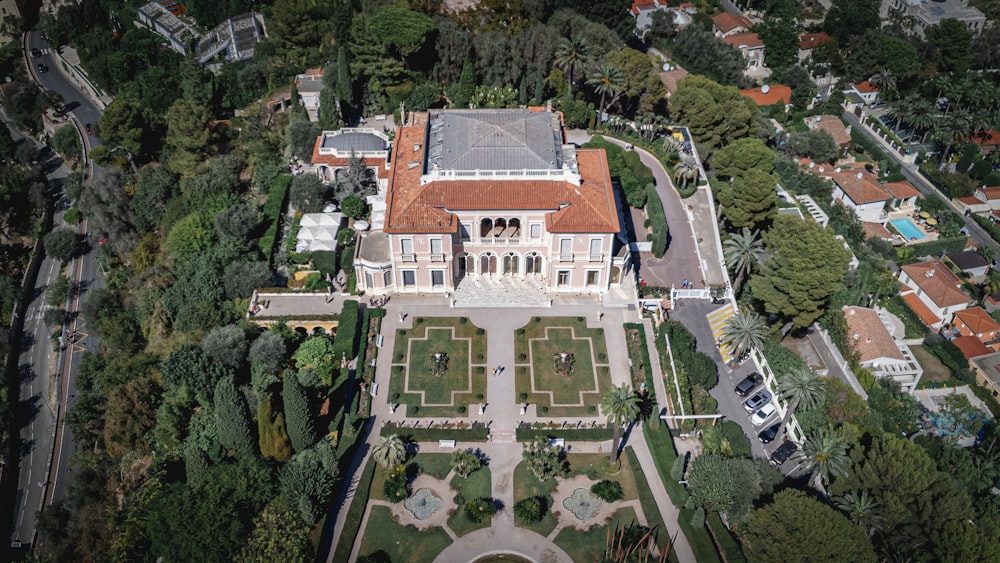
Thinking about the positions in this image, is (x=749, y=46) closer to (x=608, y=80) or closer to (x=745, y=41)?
(x=745, y=41)

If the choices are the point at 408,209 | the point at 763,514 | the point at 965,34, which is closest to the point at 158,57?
the point at 408,209

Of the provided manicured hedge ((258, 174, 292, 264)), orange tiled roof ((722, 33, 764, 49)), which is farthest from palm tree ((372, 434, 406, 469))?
orange tiled roof ((722, 33, 764, 49))

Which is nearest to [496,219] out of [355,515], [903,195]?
[355,515]

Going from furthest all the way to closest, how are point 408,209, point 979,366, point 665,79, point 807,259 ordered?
point 665,79
point 979,366
point 807,259
point 408,209

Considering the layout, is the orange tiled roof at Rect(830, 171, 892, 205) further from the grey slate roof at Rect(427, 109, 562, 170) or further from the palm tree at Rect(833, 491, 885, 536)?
the palm tree at Rect(833, 491, 885, 536)

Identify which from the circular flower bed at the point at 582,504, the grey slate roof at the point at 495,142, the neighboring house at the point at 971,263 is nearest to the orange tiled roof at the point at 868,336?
the neighboring house at the point at 971,263

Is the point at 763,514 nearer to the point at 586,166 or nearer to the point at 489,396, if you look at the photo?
the point at 489,396
